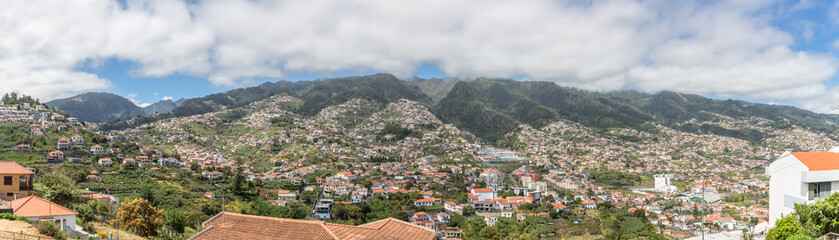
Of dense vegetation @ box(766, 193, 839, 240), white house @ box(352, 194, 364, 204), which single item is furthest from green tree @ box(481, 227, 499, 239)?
dense vegetation @ box(766, 193, 839, 240)

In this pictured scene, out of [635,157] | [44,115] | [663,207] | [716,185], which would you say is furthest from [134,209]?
[635,157]

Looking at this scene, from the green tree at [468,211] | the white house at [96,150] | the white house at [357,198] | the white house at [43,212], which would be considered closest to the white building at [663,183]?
the green tree at [468,211]

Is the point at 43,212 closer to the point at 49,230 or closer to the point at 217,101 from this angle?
the point at 49,230

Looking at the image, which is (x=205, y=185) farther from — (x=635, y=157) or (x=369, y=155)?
(x=635, y=157)

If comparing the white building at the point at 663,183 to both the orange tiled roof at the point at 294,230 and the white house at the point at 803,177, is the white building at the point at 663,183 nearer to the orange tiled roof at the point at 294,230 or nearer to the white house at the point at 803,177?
the white house at the point at 803,177

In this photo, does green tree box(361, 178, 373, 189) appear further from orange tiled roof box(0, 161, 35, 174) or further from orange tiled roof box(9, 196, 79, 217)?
orange tiled roof box(9, 196, 79, 217)

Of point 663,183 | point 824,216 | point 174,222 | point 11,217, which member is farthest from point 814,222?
point 663,183
